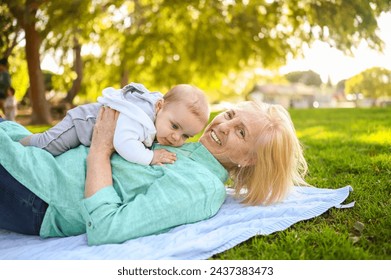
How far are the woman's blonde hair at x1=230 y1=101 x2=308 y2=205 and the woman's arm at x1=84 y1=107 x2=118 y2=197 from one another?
784 mm

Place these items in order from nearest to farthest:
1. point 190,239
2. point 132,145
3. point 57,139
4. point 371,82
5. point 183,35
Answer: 1. point 190,239
2. point 132,145
3. point 57,139
4. point 371,82
5. point 183,35

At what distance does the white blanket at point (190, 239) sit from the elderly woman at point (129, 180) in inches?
2.3

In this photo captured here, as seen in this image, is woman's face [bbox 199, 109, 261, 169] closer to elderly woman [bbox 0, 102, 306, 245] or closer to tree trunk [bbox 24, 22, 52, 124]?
elderly woman [bbox 0, 102, 306, 245]

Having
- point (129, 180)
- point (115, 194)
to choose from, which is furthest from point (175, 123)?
point (115, 194)

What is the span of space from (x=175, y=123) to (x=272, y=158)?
0.57 metres

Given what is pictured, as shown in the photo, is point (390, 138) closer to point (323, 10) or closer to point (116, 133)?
point (116, 133)

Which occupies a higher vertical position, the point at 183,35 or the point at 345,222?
the point at 183,35

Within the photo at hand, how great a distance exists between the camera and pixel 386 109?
22.7ft

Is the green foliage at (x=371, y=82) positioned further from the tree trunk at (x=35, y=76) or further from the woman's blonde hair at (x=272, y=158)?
the tree trunk at (x=35, y=76)

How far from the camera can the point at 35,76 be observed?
6.05m

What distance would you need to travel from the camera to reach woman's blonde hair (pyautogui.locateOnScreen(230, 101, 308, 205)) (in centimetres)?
236

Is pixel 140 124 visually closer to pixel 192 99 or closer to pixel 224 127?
pixel 192 99

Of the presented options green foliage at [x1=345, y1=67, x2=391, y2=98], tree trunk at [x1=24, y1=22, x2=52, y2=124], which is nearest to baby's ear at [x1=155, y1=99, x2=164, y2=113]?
green foliage at [x1=345, y1=67, x2=391, y2=98]

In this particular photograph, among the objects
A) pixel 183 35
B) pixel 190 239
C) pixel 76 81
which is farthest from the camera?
pixel 76 81
